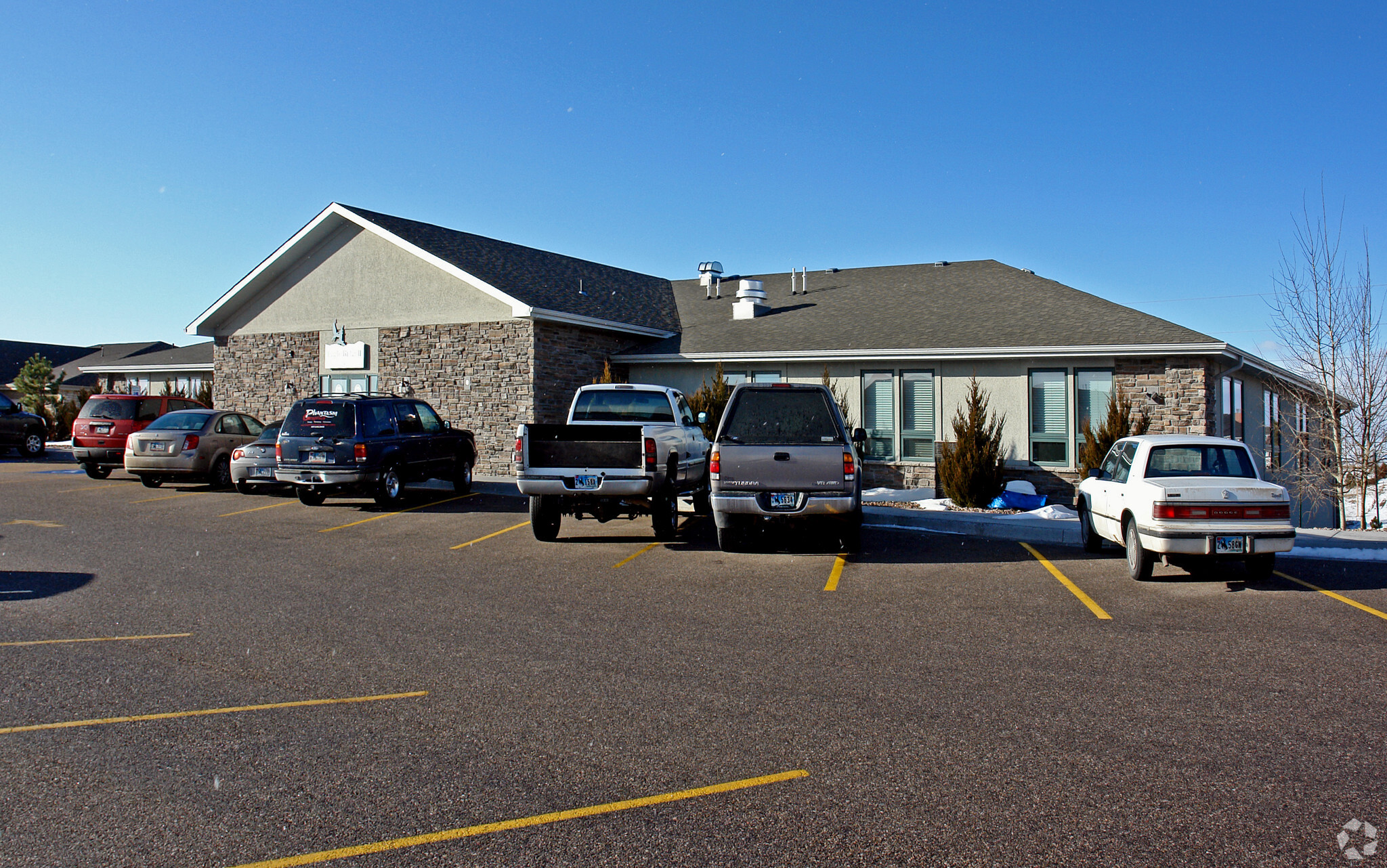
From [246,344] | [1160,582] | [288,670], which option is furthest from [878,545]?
[246,344]

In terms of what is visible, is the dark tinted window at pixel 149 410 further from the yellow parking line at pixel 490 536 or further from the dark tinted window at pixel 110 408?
the yellow parking line at pixel 490 536

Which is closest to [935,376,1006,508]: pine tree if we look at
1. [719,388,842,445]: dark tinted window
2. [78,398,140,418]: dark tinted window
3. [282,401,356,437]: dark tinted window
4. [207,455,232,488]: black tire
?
[719,388,842,445]: dark tinted window

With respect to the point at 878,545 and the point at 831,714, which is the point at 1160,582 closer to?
the point at 878,545

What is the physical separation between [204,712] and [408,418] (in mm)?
12048

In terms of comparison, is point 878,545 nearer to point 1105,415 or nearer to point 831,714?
point 831,714

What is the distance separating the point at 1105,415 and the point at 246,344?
22.9m

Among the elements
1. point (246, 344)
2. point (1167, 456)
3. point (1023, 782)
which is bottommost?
point (1023, 782)

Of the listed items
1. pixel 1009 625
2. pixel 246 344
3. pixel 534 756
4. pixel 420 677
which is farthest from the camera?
pixel 246 344

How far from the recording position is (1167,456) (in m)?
10.4

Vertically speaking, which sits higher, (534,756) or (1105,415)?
(1105,415)

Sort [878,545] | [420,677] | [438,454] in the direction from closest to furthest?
1. [420,677]
2. [878,545]
3. [438,454]

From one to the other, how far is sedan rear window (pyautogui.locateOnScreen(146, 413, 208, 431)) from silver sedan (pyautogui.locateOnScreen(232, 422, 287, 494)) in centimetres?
140

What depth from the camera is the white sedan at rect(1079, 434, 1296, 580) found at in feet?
30.5

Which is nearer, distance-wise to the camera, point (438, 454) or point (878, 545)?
point (878, 545)
